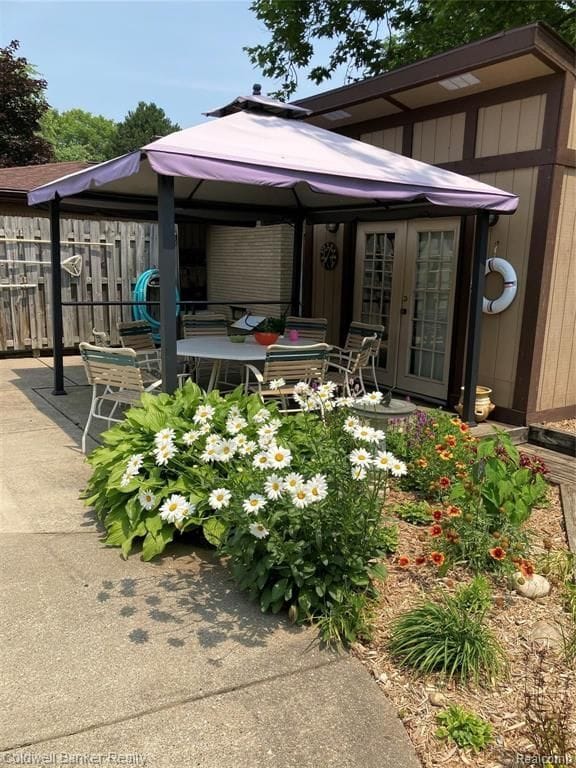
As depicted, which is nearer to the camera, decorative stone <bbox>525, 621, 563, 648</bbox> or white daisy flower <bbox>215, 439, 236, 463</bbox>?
decorative stone <bbox>525, 621, 563, 648</bbox>

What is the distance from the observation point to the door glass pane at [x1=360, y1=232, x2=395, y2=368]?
727 centimetres

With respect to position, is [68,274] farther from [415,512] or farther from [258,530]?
[258,530]

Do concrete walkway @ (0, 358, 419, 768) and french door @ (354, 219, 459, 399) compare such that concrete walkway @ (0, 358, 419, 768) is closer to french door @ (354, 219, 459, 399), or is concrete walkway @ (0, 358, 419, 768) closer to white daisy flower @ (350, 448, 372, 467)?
white daisy flower @ (350, 448, 372, 467)

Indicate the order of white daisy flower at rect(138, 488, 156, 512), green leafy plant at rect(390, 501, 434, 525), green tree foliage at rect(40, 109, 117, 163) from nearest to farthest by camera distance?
white daisy flower at rect(138, 488, 156, 512)
green leafy plant at rect(390, 501, 434, 525)
green tree foliage at rect(40, 109, 117, 163)

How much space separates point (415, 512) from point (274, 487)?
5.02ft

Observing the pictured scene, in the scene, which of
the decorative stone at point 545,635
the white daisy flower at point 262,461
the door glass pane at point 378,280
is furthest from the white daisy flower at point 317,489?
the door glass pane at point 378,280

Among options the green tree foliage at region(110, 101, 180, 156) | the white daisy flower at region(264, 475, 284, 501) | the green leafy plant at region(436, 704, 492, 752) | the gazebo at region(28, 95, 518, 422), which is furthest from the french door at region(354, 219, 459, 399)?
the green tree foliage at region(110, 101, 180, 156)

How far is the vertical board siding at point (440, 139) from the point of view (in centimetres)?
618

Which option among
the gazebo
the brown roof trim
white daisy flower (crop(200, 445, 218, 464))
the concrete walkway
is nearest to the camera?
the concrete walkway

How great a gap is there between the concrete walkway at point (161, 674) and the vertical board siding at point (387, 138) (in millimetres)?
5426

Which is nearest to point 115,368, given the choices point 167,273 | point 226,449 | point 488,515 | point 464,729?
point 167,273

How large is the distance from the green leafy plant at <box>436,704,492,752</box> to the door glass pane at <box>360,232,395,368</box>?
5.54 m

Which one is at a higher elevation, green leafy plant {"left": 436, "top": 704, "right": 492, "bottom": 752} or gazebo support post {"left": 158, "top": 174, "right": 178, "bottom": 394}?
gazebo support post {"left": 158, "top": 174, "right": 178, "bottom": 394}

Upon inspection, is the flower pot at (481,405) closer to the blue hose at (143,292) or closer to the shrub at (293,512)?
the shrub at (293,512)
